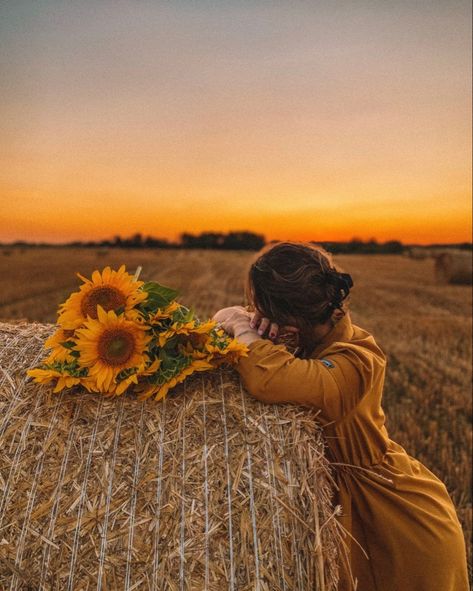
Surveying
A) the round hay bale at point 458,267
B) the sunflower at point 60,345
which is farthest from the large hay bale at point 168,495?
the round hay bale at point 458,267

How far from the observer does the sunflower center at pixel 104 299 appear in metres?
2.18

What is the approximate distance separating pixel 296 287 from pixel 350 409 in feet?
1.76

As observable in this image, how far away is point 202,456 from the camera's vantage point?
6.84 feet

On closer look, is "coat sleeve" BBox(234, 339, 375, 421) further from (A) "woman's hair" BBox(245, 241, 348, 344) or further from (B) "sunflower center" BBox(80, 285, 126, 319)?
(B) "sunflower center" BBox(80, 285, 126, 319)

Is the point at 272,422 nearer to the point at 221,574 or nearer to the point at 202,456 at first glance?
the point at 202,456

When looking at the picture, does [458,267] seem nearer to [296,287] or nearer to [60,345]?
[296,287]

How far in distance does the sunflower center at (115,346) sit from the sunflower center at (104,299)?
0.12 meters

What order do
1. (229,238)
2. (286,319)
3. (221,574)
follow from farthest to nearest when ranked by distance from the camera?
1. (229,238)
2. (286,319)
3. (221,574)

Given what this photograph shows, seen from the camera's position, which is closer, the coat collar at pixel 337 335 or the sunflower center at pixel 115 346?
the sunflower center at pixel 115 346

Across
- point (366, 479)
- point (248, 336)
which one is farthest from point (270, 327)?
point (366, 479)

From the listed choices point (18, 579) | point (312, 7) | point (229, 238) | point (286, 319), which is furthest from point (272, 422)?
point (229, 238)

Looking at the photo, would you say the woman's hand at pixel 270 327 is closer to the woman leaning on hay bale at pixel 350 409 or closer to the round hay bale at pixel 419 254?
the woman leaning on hay bale at pixel 350 409

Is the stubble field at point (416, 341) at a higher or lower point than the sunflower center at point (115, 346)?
lower

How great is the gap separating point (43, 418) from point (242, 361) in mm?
823
